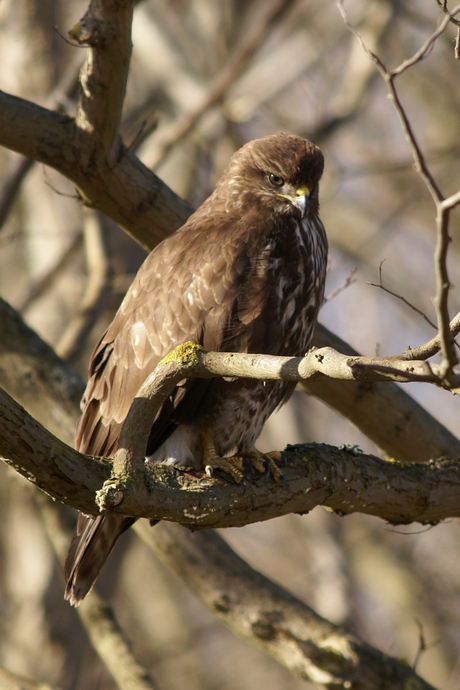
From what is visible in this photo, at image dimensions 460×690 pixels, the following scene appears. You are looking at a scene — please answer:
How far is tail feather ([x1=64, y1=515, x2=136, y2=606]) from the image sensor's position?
12.5 feet

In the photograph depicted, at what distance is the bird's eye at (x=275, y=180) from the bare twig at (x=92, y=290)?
228cm

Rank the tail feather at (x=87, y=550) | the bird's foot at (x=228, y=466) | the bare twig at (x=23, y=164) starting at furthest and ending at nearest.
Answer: the bare twig at (x=23, y=164) < the tail feather at (x=87, y=550) < the bird's foot at (x=228, y=466)

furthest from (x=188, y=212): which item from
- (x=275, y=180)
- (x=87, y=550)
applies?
(x=87, y=550)

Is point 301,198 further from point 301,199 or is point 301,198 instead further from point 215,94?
point 215,94

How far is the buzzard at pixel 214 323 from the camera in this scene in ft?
11.9

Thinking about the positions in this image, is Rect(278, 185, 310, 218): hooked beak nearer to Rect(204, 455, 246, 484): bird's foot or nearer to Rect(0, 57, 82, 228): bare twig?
Rect(204, 455, 246, 484): bird's foot

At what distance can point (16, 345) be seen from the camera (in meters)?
4.59

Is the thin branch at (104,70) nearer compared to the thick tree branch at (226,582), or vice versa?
the thin branch at (104,70)

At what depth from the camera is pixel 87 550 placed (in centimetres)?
387

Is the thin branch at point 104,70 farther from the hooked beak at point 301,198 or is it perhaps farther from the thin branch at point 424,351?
the thin branch at point 424,351

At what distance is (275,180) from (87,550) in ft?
7.38

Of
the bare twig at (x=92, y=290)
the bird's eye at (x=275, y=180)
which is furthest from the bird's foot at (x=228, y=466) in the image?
the bare twig at (x=92, y=290)

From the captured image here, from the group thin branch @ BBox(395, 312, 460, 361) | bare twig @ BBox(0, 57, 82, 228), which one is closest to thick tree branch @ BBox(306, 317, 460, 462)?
thin branch @ BBox(395, 312, 460, 361)

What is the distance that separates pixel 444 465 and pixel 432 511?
256mm
